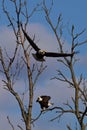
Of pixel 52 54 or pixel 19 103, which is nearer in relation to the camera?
pixel 52 54

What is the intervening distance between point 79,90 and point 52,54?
9.30m

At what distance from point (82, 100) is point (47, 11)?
3.90 m

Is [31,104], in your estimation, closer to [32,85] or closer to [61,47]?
[32,85]

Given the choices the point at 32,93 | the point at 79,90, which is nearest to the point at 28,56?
the point at 32,93

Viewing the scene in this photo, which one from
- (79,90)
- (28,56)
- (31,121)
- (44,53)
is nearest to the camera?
(44,53)

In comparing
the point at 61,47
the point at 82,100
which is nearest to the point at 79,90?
the point at 82,100

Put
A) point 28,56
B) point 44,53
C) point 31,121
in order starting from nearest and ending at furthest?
point 44,53, point 31,121, point 28,56

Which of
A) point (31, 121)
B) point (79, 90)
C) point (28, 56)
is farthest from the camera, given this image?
point (79, 90)

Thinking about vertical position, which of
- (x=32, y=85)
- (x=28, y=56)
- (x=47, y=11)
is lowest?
(x=32, y=85)

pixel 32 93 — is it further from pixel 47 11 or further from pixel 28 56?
pixel 47 11

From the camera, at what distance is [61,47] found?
65.4ft

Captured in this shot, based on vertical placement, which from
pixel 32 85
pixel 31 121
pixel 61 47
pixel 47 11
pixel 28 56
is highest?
pixel 47 11

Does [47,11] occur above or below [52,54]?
above

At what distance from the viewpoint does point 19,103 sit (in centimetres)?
1255
